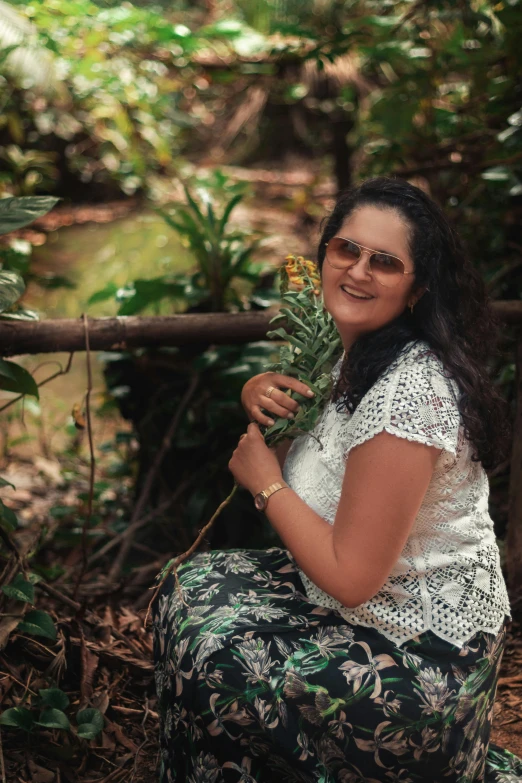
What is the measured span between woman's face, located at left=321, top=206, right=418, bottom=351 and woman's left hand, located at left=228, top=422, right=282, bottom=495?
303 millimetres

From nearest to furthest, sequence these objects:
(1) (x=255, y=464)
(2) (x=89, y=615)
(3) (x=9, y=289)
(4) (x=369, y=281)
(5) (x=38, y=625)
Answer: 1. (4) (x=369, y=281)
2. (1) (x=255, y=464)
3. (3) (x=9, y=289)
4. (5) (x=38, y=625)
5. (2) (x=89, y=615)

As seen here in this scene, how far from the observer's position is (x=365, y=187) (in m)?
1.63

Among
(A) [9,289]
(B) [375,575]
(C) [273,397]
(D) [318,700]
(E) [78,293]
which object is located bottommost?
(E) [78,293]

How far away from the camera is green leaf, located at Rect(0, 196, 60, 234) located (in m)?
1.99

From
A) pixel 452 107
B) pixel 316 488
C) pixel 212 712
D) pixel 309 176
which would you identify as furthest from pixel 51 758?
pixel 309 176

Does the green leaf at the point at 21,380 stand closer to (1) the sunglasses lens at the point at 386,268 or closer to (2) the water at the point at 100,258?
(1) the sunglasses lens at the point at 386,268

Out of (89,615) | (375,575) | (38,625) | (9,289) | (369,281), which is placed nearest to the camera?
(375,575)

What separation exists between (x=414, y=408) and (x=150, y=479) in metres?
1.64

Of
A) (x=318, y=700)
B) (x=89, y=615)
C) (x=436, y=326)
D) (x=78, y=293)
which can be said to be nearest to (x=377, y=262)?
(x=436, y=326)

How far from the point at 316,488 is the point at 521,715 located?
108 cm

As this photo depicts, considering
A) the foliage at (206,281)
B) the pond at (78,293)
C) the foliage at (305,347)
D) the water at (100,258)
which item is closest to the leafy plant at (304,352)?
the foliage at (305,347)

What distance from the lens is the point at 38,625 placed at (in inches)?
80.7

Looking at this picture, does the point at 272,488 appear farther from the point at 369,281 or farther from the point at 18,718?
the point at 18,718

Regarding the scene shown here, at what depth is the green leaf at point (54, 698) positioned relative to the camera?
76.2 inches
